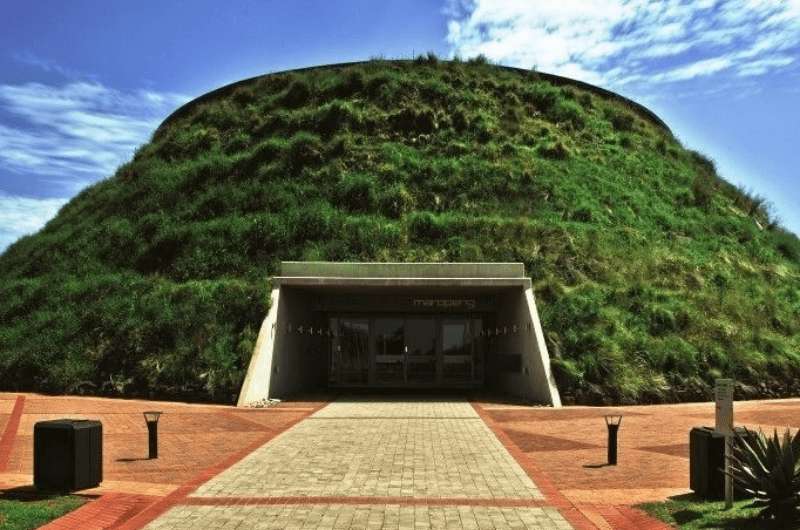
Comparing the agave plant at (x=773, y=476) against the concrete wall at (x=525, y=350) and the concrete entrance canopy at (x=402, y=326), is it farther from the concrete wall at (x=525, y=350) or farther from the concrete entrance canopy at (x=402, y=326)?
the concrete entrance canopy at (x=402, y=326)

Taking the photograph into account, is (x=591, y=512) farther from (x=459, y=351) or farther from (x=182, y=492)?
(x=459, y=351)

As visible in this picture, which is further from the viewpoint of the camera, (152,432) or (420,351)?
(420,351)

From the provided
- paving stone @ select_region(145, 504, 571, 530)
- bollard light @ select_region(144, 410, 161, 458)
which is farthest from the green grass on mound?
bollard light @ select_region(144, 410, 161, 458)

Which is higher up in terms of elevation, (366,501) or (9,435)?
(366,501)

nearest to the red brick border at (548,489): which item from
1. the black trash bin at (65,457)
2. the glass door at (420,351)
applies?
the black trash bin at (65,457)

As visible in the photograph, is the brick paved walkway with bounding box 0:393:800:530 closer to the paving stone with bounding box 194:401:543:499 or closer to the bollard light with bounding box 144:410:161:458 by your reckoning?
the paving stone with bounding box 194:401:543:499

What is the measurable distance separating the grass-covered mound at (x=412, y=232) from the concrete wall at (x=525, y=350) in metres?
0.58

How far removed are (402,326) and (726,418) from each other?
20637mm

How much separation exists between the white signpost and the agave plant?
21cm

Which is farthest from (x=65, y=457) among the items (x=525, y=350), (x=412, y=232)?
(x=412, y=232)

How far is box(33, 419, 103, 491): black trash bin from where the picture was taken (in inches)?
315

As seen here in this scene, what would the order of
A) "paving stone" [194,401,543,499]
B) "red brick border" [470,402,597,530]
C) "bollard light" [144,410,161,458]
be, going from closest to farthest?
"red brick border" [470,402,597,530]
"paving stone" [194,401,543,499]
"bollard light" [144,410,161,458]

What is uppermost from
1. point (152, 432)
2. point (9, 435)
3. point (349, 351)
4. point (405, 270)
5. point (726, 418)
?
point (405, 270)

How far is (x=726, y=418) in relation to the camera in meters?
7.57
